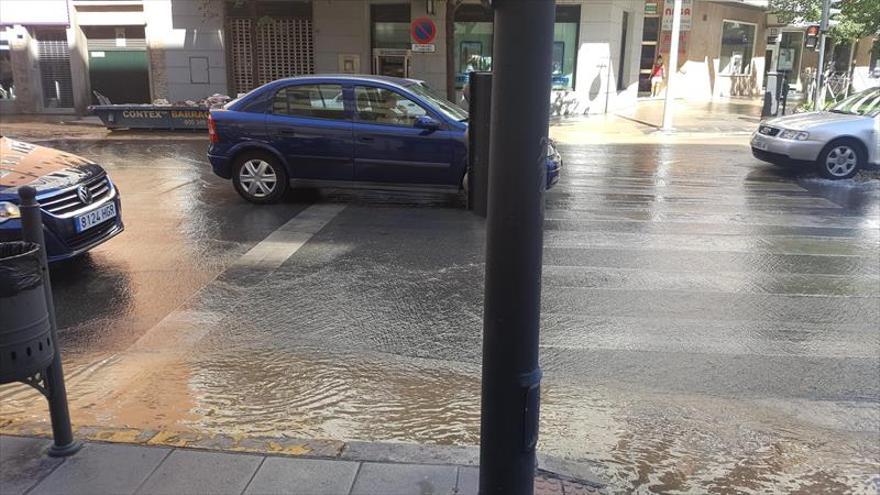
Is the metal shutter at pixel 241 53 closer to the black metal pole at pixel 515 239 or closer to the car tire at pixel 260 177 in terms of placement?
the car tire at pixel 260 177

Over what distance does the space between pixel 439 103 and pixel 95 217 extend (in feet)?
15.4

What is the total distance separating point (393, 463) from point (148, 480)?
3.63 ft

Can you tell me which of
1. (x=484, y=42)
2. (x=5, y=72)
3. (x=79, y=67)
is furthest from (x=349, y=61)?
(x=5, y=72)

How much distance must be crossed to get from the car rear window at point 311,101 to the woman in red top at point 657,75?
23.0 meters

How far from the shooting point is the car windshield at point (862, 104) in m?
12.4

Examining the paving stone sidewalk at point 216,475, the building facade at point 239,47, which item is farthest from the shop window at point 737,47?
the paving stone sidewalk at point 216,475

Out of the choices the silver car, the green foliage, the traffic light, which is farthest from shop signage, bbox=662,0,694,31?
the silver car

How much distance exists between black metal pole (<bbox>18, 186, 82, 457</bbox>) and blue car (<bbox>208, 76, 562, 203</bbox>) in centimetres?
608

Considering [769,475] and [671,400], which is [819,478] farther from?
[671,400]

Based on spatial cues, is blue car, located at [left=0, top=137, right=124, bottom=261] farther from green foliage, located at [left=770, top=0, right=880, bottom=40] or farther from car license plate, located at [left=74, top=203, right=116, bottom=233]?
Answer: green foliage, located at [left=770, top=0, right=880, bottom=40]

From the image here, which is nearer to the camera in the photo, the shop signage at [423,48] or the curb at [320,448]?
the curb at [320,448]

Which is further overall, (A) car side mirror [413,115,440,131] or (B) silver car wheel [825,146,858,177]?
(B) silver car wheel [825,146,858,177]

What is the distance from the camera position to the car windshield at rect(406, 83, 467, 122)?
947 centimetres

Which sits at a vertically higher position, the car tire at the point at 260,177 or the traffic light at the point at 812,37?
Answer: the traffic light at the point at 812,37
